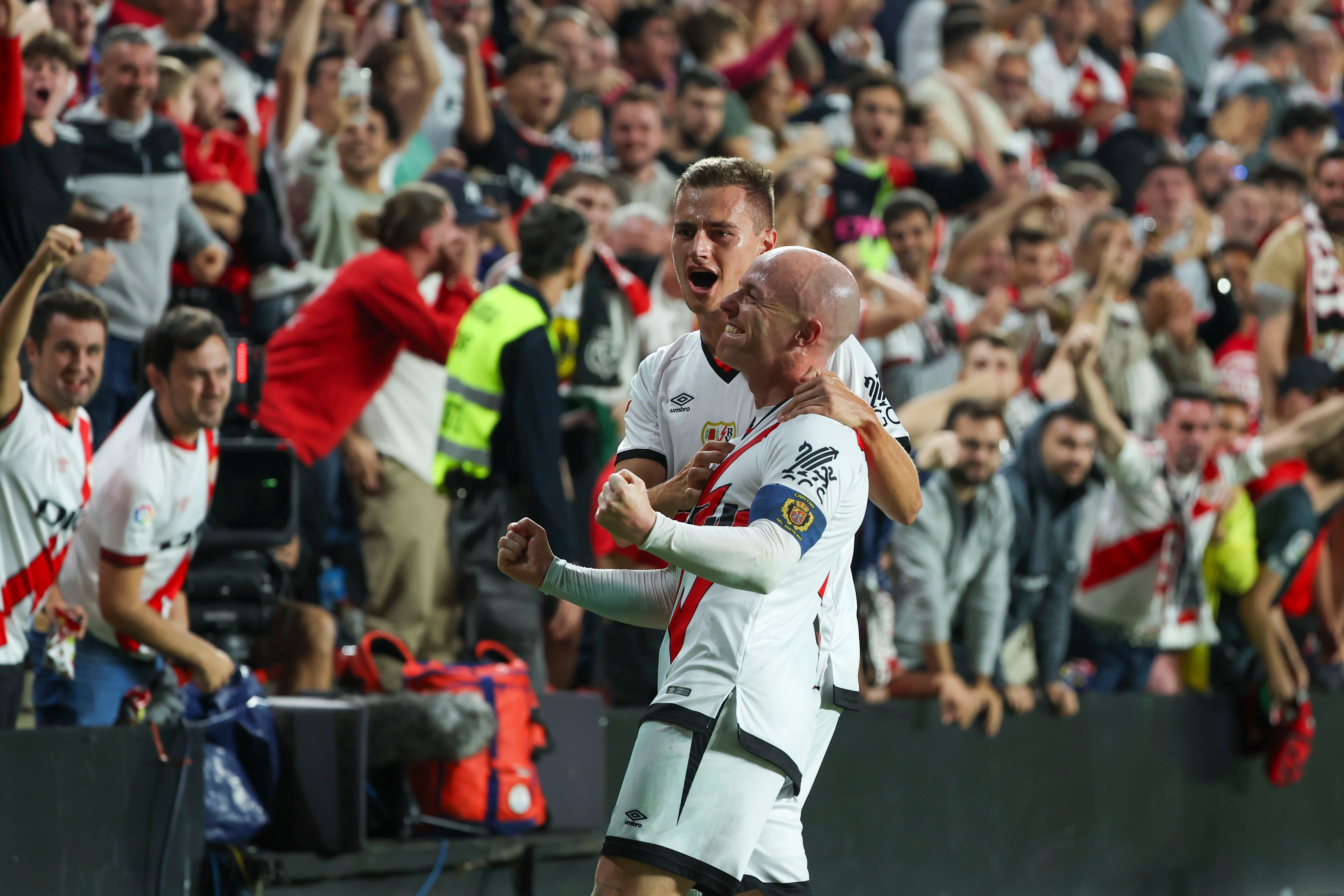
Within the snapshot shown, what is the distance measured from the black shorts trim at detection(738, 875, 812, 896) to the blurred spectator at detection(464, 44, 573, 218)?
235 inches

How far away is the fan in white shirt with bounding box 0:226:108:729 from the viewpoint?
5633mm

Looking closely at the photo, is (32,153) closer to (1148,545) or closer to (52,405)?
(52,405)

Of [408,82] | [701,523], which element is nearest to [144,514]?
[701,523]

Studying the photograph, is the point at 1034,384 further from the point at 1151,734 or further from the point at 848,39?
the point at 848,39

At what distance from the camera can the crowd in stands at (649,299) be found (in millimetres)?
7012

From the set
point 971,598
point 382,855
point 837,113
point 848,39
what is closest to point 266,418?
point 382,855

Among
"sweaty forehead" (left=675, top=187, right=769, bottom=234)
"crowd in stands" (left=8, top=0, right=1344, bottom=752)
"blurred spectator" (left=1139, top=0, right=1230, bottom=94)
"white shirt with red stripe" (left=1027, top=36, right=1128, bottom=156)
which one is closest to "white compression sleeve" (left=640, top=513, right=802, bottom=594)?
"crowd in stands" (left=8, top=0, right=1344, bottom=752)

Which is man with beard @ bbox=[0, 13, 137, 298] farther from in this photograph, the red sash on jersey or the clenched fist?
the clenched fist

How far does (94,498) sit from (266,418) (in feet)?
4.70

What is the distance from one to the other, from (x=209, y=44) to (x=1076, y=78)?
7.54 m

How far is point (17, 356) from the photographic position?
Result: 5.70 m

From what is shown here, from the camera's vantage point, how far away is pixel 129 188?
277 inches

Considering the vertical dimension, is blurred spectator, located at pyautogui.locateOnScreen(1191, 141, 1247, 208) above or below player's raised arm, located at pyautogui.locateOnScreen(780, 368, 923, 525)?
above

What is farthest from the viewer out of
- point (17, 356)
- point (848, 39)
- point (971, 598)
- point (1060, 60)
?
point (1060, 60)
